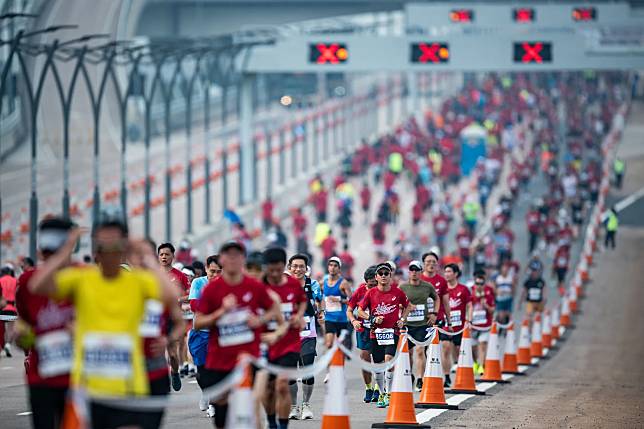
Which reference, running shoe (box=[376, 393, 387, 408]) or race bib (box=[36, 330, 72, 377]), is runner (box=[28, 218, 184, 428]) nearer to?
race bib (box=[36, 330, 72, 377])

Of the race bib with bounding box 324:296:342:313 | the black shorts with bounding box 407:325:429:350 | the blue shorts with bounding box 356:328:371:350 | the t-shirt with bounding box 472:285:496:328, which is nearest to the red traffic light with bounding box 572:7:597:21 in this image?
the t-shirt with bounding box 472:285:496:328

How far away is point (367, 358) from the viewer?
66.2 ft

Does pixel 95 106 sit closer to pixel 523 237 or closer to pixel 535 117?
pixel 523 237

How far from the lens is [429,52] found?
58.5 m

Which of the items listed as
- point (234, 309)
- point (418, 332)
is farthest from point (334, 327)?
point (234, 309)

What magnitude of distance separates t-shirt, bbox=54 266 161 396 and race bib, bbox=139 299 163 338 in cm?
81

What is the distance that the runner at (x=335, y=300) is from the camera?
21.0m

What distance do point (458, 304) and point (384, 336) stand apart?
12.9 ft

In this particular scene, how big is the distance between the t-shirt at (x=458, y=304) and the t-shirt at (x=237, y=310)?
1081 centimetres

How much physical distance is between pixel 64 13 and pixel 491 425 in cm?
5711

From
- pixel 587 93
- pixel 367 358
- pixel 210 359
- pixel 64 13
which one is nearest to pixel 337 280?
pixel 367 358

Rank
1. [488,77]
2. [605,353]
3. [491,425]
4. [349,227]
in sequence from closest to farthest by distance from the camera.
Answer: [491,425]
[605,353]
[349,227]
[488,77]

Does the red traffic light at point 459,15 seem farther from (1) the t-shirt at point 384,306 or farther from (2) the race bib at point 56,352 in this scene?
(2) the race bib at point 56,352

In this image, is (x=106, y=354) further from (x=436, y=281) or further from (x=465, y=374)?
(x=436, y=281)
